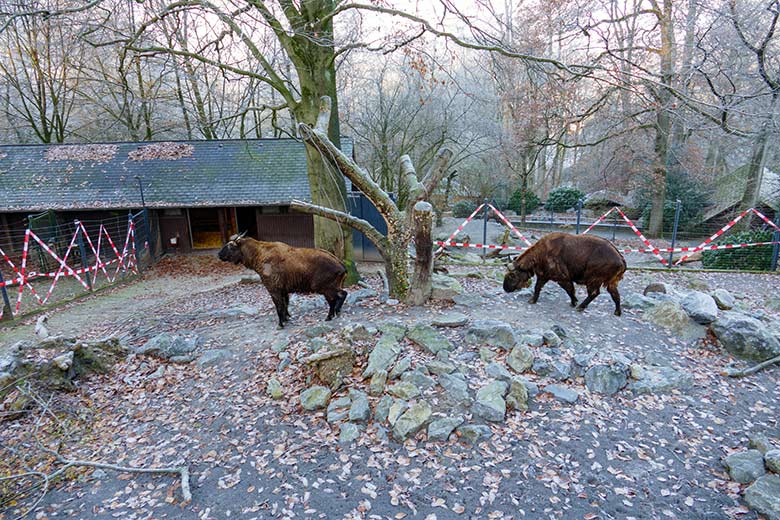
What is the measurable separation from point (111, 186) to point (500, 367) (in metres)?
15.7

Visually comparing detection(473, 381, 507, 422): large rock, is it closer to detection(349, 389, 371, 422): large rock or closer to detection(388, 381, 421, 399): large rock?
detection(388, 381, 421, 399): large rock

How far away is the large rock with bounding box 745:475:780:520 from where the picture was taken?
3.12 meters

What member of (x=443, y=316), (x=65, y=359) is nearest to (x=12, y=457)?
(x=65, y=359)

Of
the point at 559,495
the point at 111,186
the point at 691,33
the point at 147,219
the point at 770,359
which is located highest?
the point at 691,33

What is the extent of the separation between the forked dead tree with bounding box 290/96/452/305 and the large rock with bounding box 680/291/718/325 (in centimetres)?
382

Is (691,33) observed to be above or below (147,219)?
above

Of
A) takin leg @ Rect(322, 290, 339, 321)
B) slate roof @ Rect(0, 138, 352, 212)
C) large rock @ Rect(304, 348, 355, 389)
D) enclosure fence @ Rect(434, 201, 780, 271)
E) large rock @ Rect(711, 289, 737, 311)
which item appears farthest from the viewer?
slate roof @ Rect(0, 138, 352, 212)

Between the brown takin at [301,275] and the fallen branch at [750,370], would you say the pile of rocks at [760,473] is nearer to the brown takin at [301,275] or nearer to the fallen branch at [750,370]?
the fallen branch at [750,370]

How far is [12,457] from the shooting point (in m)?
4.17

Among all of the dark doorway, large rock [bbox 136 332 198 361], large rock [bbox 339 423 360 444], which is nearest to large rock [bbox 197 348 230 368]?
large rock [bbox 136 332 198 361]

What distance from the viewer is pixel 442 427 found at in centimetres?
422

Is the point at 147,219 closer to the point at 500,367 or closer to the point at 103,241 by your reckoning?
the point at 103,241

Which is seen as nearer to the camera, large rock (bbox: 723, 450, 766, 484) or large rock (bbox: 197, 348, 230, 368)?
large rock (bbox: 723, 450, 766, 484)

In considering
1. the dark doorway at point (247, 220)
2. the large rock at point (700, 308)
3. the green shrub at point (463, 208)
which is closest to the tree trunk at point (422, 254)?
the large rock at point (700, 308)
